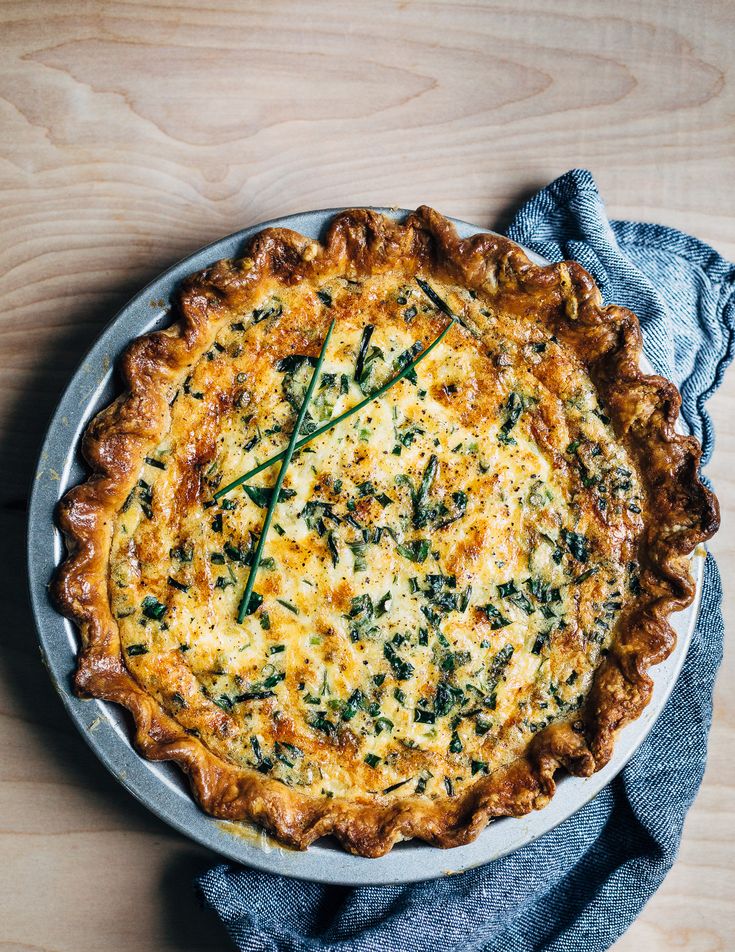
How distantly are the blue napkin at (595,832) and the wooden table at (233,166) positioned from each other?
6.0 inches

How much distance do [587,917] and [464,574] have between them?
116cm

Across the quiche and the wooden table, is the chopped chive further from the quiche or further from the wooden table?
the wooden table

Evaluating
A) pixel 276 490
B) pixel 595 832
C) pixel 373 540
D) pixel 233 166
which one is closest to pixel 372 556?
pixel 373 540

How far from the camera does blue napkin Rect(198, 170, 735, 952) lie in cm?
236

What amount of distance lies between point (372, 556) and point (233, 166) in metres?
1.37

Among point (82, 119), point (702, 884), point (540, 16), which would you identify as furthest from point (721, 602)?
point (82, 119)

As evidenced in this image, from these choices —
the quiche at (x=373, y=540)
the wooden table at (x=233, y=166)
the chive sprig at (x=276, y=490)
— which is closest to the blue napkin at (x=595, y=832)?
the wooden table at (x=233, y=166)

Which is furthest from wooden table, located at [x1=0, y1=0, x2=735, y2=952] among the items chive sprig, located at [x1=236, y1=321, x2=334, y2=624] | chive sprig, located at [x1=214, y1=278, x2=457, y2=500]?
chive sprig, located at [x1=236, y1=321, x2=334, y2=624]

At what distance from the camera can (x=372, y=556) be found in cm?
220

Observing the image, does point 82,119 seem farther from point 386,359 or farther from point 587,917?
point 587,917

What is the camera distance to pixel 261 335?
7.41 ft

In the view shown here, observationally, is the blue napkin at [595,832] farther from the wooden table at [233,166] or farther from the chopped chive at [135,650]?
the chopped chive at [135,650]

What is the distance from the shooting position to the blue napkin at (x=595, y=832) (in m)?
2.36

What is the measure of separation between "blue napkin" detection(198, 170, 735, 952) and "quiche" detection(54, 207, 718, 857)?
1.36 feet
